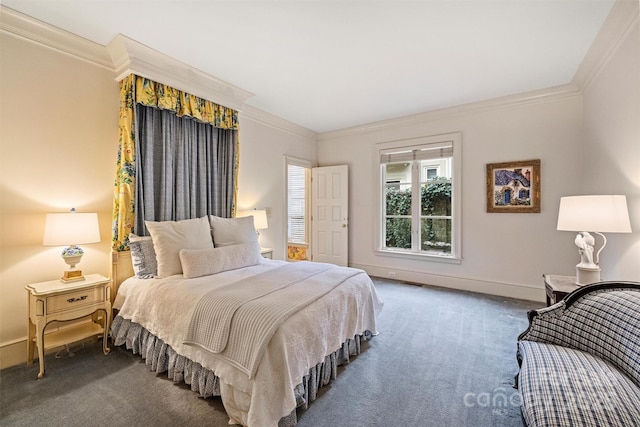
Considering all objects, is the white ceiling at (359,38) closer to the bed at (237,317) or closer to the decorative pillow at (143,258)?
the bed at (237,317)

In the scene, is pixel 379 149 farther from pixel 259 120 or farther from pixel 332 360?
pixel 332 360

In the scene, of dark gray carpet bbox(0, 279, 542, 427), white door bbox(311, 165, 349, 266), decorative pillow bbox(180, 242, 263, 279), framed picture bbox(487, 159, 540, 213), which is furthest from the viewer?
white door bbox(311, 165, 349, 266)

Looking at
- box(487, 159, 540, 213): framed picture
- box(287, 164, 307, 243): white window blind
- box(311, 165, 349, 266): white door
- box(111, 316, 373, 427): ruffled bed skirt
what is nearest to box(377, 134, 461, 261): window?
box(487, 159, 540, 213): framed picture

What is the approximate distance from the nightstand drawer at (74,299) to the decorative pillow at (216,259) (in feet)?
2.18

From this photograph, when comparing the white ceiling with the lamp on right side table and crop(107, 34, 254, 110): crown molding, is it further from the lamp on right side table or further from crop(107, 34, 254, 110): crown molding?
the lamp on right side table

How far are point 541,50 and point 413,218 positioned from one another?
257cm

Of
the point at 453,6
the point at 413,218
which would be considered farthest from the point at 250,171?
the point at 453,6

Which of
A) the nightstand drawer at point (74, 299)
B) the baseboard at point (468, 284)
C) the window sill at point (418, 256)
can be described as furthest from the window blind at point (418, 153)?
the nightstand drawer at point (74, 299)

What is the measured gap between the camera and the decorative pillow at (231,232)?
9.66ft

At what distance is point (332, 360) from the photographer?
6.56ft

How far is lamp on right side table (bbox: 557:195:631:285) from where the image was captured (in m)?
1.91

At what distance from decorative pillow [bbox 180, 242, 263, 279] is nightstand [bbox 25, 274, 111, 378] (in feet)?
2.17

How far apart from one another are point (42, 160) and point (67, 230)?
692 millimetres

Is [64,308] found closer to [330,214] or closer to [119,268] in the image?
[119,268]
